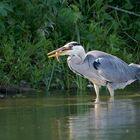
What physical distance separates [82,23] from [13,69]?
226 centimetres

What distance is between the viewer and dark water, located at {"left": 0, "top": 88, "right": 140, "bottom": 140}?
755cm

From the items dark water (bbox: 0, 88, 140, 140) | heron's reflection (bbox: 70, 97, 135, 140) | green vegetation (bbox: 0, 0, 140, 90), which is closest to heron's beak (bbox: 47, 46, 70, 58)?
green vegetation (bbox: 0, 0, 140, 90)

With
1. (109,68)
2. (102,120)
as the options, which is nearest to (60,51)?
(109,68)

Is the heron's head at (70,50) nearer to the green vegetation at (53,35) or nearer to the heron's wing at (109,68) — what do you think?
the heron's wing at (109,68)

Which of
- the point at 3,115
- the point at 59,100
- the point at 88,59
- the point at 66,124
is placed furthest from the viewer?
the point at 88,59

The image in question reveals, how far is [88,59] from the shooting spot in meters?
12.4

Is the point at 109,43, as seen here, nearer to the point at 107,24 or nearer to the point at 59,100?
the point at 107,24

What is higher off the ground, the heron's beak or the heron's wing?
the heron's beak

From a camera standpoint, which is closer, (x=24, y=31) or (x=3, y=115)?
(x=3, y=115)

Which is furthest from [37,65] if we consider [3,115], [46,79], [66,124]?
[66,124]

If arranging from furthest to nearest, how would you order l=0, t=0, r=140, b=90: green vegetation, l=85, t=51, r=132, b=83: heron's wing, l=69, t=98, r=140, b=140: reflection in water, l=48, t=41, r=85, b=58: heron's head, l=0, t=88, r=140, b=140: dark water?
1. l=0, t=0, r=140, b=90: green vegetation
2. l=48, t=41, r=85, b=58: heron's head
3. l=85, t=51, r=132, b=83: heron's wing
4. l=0, t=88, r=140, b=140: dark water
5. l=69, t=98, r=140, b=140: reflection in water

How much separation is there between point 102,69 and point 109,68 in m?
0.12

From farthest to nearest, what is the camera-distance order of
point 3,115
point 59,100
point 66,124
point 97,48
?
point 97,48 → point 59,100 → point 3,115 → point 66,124

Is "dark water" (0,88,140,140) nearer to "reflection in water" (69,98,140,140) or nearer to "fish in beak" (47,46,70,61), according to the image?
"reflection in water" (69,98,140,140)
